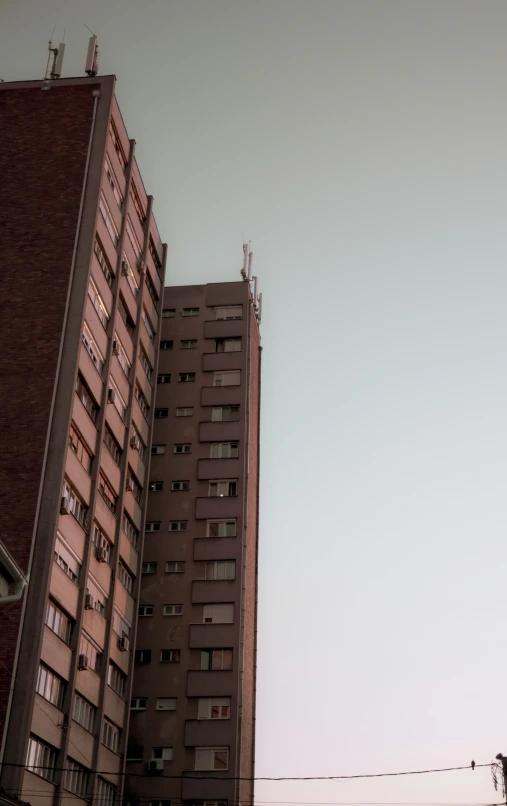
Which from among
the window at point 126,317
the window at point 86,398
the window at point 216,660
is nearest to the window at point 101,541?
the window at point 86,398

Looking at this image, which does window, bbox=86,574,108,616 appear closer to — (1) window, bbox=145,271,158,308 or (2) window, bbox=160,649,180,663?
(2) window, bbox=160,649,180,663

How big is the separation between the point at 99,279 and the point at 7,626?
16.1 m

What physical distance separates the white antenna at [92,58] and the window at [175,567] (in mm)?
24077

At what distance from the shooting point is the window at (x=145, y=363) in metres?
49.3

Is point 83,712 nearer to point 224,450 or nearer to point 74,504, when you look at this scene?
point 74,504

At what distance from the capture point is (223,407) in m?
54.5

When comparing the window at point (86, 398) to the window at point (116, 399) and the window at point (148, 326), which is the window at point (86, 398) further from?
the window at point (148, 326)

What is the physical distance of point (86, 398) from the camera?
1567 inches

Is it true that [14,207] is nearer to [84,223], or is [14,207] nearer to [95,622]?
[84,223]

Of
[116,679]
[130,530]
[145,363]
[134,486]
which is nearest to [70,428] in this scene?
[130,530]

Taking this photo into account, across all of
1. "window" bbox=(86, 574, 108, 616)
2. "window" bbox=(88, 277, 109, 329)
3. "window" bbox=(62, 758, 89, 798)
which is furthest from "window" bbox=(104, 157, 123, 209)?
"window" bbox=(62, 758, 89, 798)

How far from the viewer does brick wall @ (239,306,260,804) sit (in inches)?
1906

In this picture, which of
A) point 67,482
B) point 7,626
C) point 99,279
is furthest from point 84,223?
point 7,626

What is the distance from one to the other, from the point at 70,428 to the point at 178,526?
15.7m
